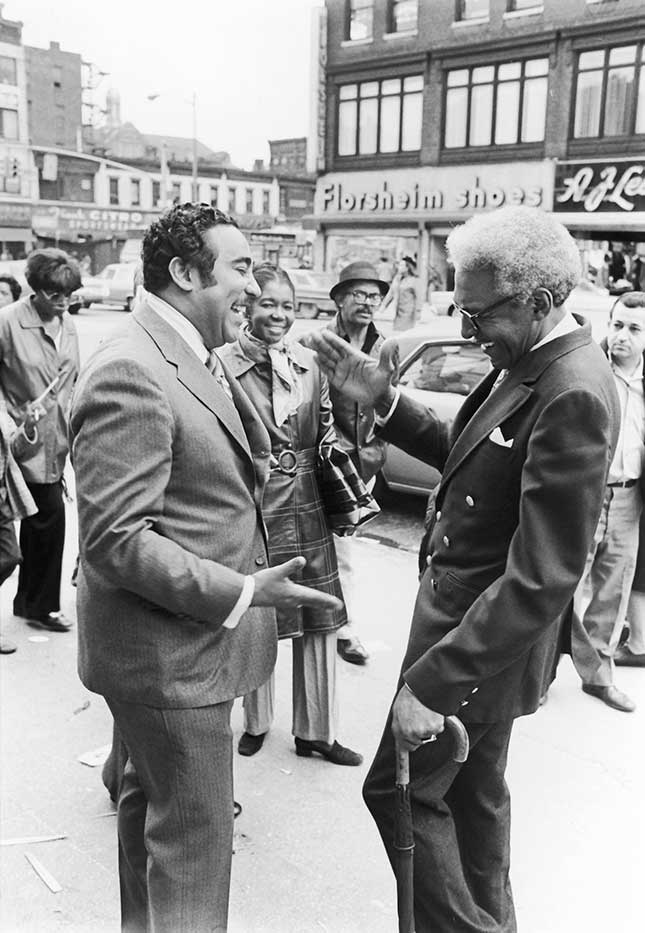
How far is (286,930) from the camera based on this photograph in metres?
2.69

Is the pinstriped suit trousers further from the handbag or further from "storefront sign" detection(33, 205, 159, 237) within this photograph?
"storefront sign" detection(33, 205, 159, 237)

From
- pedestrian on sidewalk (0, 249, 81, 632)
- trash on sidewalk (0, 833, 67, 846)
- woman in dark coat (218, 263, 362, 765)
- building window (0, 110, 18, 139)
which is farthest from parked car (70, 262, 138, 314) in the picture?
trash on sidewalk (0, 833, 67, 846)

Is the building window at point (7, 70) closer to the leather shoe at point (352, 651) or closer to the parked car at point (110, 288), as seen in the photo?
the parked car at point (110, 288)

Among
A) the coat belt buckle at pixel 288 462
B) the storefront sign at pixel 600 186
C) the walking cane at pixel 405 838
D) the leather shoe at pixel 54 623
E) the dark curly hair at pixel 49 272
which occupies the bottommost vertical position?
the leather shoe at pixel 54 623

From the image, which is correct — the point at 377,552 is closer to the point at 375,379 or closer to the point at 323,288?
the point at 375,379

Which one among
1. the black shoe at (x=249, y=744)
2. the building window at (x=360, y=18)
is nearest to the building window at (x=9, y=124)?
the building window at (x=360, y=18)

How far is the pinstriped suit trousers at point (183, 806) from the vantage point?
2049mm

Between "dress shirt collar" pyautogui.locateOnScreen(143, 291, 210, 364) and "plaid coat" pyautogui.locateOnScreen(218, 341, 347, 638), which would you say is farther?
"plaid coat" pyautogui.locateOnScreen(218, 341, 347, 638)

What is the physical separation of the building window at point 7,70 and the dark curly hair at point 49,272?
135ft

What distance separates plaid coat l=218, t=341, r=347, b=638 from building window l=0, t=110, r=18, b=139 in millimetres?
46477

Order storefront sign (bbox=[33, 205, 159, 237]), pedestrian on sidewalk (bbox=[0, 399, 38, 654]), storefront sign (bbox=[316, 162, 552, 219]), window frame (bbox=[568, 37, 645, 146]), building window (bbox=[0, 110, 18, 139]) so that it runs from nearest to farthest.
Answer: pedestrian on sidewalk (bbox=[0, 399, 38, 654])
window frame (bbox=[568, 37, 645, 146])
storefront sign (bbox=[316, 162, 552, 219])
building window (bbox=[0, 110, 18, 139])
storefront sign (bbox=[33, 205, 159, 237])

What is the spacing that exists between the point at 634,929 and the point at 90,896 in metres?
1.68

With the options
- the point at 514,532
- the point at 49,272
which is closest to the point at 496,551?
the point at 514,532

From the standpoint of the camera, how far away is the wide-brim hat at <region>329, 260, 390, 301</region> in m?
4.62
